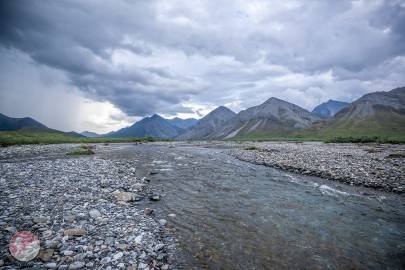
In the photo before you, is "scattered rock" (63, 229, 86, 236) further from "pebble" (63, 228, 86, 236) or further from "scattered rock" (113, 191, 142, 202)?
"scattered rock" (113, 191, 142, 202)

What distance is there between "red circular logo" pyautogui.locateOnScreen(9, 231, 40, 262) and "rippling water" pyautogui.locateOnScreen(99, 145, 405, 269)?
458 cm

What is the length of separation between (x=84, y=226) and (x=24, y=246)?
1.90 metres

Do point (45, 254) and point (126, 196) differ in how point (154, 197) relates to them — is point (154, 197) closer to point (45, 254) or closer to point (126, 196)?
point (126, 196)

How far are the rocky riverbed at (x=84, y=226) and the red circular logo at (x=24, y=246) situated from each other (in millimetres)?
147

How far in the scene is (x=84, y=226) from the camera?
8.21m

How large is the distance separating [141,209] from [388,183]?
18388 millimetres

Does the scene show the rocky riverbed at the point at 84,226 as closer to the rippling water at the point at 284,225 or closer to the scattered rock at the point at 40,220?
the scattered rock at the point at 40,220

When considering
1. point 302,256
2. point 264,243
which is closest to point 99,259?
point 264,243

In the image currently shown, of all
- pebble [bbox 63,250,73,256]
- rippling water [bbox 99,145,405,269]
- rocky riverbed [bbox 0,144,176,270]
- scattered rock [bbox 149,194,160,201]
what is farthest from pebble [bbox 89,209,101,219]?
scattered rock [bbox 149,194,160,201]

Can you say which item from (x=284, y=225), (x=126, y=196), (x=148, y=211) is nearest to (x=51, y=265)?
(x=148, y=211)

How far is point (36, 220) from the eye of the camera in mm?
8133

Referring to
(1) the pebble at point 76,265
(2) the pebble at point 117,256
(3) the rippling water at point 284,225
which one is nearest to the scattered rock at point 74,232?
(1) the pebble at point 76,265

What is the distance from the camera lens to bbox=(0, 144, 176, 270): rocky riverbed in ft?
20.8

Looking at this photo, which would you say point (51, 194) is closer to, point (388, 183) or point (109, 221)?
point (109, 221)
